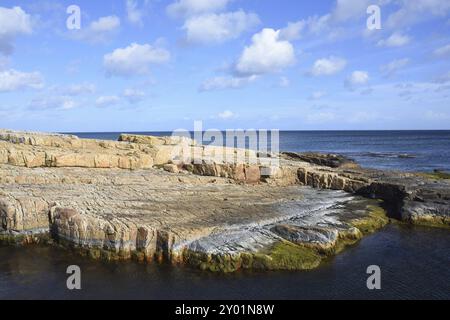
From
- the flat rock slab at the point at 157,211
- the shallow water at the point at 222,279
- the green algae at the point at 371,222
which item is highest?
the flat rock slab at the point at 157,211

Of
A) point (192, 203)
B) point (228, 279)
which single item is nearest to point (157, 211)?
point (192, 203)

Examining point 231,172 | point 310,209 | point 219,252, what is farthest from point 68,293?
point 231,172

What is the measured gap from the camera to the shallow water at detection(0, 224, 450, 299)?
29.7 metres

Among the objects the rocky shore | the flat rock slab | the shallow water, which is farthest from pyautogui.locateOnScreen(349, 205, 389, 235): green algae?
the shallow water

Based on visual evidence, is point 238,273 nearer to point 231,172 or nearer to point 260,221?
point 260,221

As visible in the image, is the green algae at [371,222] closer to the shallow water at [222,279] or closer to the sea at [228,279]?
the sea at [228,279]

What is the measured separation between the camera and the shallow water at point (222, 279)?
29656 millimetres

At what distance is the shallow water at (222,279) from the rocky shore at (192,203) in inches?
60.0

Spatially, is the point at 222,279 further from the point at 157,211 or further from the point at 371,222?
the point at 371,222

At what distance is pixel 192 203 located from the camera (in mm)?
44062

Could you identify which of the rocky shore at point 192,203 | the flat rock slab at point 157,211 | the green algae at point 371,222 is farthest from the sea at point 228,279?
the green algae at point 371,222

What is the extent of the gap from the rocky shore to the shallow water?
1.52 m
